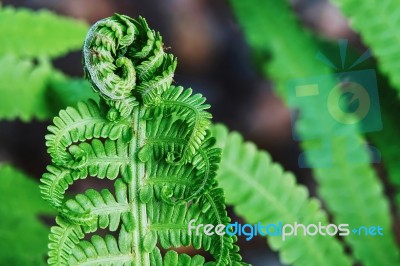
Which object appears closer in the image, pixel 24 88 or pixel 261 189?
pixel 261 189

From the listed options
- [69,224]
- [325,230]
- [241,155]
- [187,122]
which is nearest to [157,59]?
[187,122]

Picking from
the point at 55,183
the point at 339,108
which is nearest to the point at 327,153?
the point at 339,108

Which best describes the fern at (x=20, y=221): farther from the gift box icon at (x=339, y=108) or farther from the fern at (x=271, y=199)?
the gift box icon at (x=339, y=108)

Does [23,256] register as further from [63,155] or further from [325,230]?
[325,230]

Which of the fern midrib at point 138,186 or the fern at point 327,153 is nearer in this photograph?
the fern midrib at point 138,186

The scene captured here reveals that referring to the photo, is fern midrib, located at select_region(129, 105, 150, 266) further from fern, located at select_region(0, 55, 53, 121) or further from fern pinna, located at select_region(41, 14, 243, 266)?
fern, located at select_region(0, 55, 53, 121)

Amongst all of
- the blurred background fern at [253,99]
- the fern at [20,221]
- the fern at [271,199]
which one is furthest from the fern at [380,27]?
the fern at [20,221]

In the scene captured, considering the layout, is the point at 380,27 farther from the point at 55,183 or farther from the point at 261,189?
the point at 55,183
